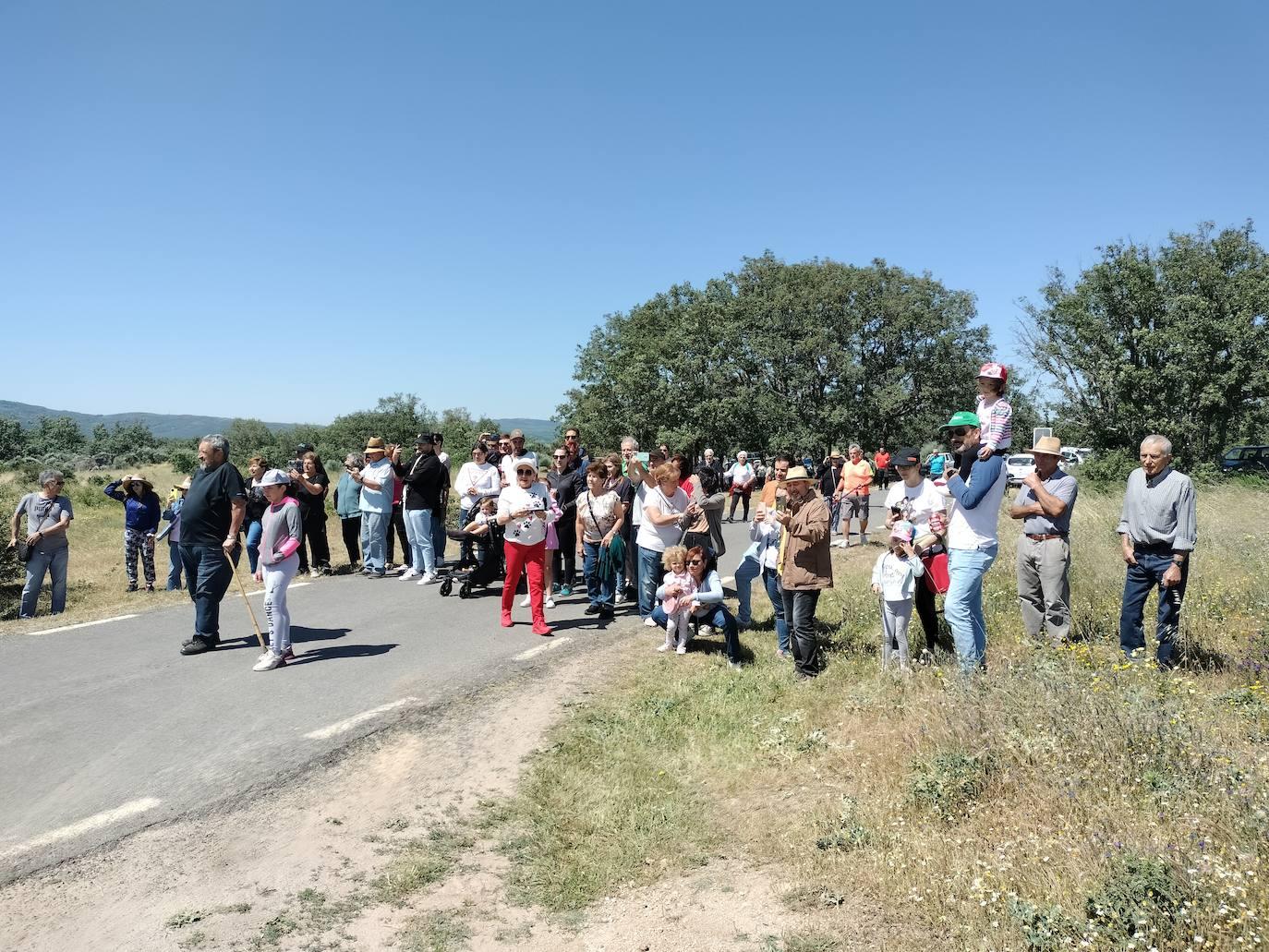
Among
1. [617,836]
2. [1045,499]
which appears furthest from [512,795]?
[1045,499]

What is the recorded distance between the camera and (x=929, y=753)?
476cm

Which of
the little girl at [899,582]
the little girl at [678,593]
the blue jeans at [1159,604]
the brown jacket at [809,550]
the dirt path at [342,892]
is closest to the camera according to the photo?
the dirt path at [342,892]

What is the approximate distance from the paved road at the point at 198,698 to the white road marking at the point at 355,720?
17mm

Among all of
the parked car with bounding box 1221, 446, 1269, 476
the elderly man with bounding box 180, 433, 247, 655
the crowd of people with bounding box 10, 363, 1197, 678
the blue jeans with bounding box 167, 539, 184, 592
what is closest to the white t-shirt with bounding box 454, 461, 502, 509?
the crowd of people with bounding box 10, 363, 1197, 678

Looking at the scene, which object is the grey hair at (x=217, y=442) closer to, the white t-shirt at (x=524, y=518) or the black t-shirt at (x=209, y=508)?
the black t-shirt at (x=209, y=508)

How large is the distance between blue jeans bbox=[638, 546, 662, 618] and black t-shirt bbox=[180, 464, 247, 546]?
4131 mm

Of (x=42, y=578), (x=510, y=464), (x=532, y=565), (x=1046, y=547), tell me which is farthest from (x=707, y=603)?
(x=42, y=578)

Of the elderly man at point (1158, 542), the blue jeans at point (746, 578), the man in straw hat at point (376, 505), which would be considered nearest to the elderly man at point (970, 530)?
the elderly man at point (1158, 542)

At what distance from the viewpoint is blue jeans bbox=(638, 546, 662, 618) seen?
28.6 feet

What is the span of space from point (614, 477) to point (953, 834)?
21.4ft

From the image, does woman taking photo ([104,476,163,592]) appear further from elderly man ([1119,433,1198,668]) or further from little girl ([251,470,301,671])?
elderly man ([1119,433,1198,668])

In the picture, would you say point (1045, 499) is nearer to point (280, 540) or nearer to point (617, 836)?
point (617, 836)

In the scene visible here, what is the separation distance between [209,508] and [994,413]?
23.3 ft

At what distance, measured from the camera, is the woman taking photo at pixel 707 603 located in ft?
23.8
